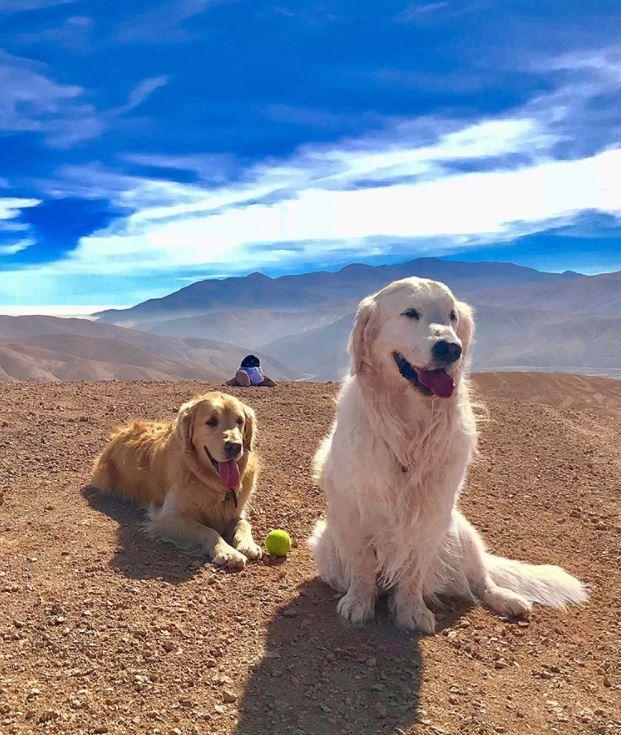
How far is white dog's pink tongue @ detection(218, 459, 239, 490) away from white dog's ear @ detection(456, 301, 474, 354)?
93.3 inches

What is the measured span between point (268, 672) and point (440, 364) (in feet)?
6.10

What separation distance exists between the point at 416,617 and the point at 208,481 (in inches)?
90.2

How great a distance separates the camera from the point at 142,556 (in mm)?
5168

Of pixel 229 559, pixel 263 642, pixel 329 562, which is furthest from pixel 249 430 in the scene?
pixel 263 642

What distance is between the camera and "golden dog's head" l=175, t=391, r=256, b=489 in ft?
18.1

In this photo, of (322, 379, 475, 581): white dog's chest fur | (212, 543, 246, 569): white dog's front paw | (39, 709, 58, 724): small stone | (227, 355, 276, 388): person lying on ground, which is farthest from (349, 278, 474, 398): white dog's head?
(227, 355, 276, 388): person lying on ground

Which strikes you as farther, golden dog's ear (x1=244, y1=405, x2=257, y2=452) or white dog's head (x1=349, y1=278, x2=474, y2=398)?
golden dog's ear (x1=244, y1=405, x2=257, y2=452)

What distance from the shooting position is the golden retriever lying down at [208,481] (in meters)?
5.49

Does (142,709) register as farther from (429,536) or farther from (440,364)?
(440,364)

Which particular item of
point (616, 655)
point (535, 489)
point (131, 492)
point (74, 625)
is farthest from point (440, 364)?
point (535, 489)

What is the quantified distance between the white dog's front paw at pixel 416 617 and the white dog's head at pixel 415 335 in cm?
143

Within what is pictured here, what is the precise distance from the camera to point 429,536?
164 inches

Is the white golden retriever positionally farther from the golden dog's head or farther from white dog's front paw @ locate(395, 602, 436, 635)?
the golden dog's head

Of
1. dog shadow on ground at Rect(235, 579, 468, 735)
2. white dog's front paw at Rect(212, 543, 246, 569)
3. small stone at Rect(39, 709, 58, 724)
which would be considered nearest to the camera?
small stone at Rect(39, 709, 58, 724)
